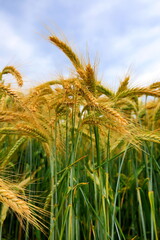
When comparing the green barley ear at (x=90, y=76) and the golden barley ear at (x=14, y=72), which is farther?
the golden barley ear at (x=14, y=72)

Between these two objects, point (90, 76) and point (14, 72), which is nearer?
point (90, 76)

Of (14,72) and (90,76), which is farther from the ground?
(14,72)

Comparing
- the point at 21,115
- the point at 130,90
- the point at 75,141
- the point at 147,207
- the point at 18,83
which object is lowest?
the point at 147,207

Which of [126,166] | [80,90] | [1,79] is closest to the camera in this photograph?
[80,90]

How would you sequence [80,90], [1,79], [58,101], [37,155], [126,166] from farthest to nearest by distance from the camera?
[126,166] → [37,155] → [1,79] → [58,101] → [80,90]

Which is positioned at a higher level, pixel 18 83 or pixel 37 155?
pixel 18 83

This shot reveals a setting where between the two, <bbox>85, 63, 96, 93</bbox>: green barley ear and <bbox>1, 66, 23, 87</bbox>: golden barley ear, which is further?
<bbox>1, 66, 23, 87</bbox>: golden barley ear

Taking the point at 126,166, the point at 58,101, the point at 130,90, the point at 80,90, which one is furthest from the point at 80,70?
the point at 126,166

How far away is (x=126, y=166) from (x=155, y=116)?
0.87 m

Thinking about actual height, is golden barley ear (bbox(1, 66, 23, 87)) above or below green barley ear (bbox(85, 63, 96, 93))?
above

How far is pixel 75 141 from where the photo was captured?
68.6 inches

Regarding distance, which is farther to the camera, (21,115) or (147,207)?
(147,207)

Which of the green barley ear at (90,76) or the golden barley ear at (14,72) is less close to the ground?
the golden barley ear at (14,72)

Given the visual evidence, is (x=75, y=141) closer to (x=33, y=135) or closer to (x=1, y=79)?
(x=33, y=135)
